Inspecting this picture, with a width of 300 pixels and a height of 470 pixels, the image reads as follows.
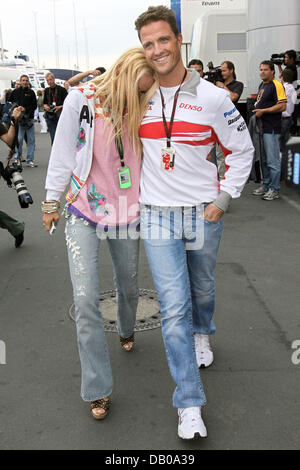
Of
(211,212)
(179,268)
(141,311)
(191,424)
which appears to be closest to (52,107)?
(141,311)

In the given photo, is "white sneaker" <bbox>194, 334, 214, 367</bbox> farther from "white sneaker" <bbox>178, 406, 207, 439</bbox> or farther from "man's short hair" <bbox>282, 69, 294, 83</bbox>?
"man's short hair" <bbox>282, 69, 294, 83</bbox>

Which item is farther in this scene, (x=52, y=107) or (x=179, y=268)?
(x=52, y=107)

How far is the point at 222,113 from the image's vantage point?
302cm

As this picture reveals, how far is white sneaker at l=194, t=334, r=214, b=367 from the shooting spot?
12.0 ft

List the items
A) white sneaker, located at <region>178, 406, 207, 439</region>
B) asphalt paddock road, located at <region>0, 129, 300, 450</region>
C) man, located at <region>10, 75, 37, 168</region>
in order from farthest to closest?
1. man, located at <region>10, 75, 37, 168</region>
2. asphalt paddock road, located at <region>0, 129, 300, 450</region>
3. white sneaker, located at <region>178, 406, 207, 439</region>

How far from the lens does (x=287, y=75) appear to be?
Result: 9.41 metres

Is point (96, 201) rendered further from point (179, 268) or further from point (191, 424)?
point (191, 424)

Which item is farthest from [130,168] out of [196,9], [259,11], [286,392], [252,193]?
[196,9]

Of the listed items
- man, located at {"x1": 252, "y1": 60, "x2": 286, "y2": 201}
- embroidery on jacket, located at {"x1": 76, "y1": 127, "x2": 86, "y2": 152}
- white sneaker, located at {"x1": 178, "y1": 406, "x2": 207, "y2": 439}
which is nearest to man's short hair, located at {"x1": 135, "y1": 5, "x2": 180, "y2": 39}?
embroidery on jacket, located at {"x1": 76, "y1": 127, "x2": 86, "y2": 152}

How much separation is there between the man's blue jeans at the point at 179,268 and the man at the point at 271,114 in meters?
5.93

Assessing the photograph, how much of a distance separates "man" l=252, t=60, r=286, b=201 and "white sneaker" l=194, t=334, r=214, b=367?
5.66 meters

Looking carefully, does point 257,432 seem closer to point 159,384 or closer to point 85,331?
point 159,384

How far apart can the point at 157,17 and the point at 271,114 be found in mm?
6214

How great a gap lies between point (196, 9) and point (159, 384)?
19654 millimetres
